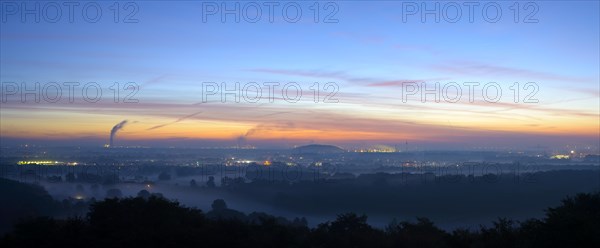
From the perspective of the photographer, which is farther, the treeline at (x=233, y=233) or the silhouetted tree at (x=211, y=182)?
the silhouetted tree at (x=211, y=182)

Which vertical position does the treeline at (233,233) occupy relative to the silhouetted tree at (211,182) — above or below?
above

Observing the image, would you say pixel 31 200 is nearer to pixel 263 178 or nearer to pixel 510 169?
pixel 263 178

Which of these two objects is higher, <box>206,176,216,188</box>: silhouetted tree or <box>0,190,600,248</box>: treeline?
<box>0,190,600,248</box>: treeline

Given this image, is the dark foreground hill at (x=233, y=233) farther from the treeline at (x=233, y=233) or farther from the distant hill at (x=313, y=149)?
the distant hill at (x=313, y=149)

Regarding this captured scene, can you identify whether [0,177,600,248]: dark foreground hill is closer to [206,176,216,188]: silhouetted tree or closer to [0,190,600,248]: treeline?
[0,190,600,248]: treeline

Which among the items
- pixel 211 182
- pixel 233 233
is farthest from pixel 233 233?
pixel 211 182

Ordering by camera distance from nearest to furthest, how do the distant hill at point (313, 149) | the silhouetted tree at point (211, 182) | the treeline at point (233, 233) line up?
the treeline at point (233, 233) → the silhouetted tree at point (211, 182) → the distant hill at point (313, 149)

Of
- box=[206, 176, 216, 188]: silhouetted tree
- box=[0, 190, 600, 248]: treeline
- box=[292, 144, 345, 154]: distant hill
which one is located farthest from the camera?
box=[292, 144, 345, 154]: distant hill

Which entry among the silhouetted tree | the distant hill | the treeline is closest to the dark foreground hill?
the treeline

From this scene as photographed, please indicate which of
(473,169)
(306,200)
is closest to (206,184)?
(306,200)

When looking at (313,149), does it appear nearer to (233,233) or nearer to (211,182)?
(211,182)

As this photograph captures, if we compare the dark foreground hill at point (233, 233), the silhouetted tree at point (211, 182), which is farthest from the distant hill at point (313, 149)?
the dark foreground hill at point (233, 233)
